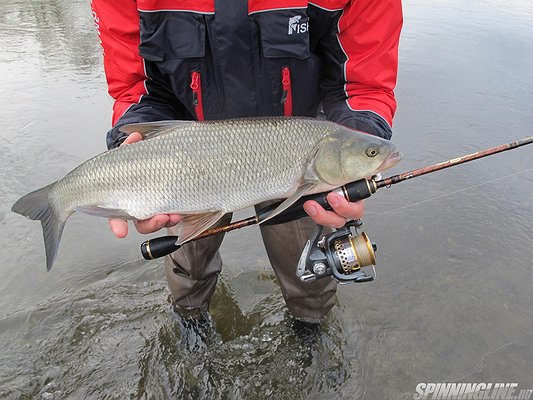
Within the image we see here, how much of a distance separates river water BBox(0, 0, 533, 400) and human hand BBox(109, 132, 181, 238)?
0.97 metres

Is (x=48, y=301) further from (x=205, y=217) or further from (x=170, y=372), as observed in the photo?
(x=205, y=217)

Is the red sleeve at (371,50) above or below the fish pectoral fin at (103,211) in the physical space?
above


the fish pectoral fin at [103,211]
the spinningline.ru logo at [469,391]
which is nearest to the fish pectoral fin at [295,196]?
the fish pectoral fin at [103,211]

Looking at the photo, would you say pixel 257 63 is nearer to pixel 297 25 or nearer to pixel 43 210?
pixel 297 25

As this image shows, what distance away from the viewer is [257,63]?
2176 millimetres

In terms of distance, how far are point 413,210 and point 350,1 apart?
2.13 metres

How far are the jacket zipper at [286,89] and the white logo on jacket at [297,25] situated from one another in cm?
18

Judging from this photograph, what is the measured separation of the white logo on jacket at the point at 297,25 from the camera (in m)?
2.09

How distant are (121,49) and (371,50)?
49.1 inches

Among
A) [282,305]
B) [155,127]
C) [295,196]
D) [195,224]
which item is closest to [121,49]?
[155,127]

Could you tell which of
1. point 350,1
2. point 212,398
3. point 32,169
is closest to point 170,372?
point 212,398

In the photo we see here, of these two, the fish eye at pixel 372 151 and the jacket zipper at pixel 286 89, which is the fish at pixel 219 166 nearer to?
the fish eye at pixel 372 151

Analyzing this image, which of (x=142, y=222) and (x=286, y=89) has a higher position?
(x=286, y=89)

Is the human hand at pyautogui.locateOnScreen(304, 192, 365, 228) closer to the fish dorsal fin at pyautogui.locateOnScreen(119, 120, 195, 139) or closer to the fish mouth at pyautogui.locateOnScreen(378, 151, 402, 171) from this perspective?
the fish mouth at pyautogui.locateOnScreen(378, 151, 402, 171)
